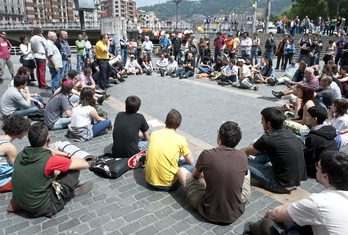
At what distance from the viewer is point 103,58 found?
31.3 ft

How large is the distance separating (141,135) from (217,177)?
2.19 meters

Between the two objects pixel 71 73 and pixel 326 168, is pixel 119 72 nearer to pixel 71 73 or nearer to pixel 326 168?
pixel 71 73

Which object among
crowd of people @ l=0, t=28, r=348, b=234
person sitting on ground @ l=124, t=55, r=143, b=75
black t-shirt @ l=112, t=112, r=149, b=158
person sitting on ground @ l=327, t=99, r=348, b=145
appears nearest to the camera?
crowd of people @ l=0, t=28, r=348, b=234

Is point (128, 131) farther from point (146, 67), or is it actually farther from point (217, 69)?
point (217, 69)

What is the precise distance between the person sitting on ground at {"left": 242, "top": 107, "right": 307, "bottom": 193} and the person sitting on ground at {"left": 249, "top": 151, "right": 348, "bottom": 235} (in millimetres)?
1185

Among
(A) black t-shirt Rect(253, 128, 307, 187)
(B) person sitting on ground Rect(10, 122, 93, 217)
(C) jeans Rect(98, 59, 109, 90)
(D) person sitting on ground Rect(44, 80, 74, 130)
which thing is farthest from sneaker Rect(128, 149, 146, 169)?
(C) jeans Rect(98, 59, 109, 90)

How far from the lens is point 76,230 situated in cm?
305

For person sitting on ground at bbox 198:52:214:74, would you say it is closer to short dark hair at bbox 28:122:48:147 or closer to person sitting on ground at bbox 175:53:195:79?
person sitting on ground at bbox 175:53:195:79

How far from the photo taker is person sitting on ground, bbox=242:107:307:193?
11.7ft

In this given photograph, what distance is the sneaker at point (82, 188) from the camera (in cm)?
377

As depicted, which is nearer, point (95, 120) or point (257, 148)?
point (257, 148)

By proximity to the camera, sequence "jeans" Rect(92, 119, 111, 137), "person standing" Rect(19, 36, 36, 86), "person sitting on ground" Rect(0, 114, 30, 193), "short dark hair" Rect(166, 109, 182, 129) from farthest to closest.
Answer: "person standing" Rect(19, 36, 36, 86) < "jeans" Rect(92, 119, 111, 137) < "short dark hair" Rect(166, 109, 182, 129) < "person sitting on ground" Rect(0, 114, 30, 193)

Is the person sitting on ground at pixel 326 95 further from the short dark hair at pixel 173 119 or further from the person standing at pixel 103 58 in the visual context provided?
the person standing at pixel 103 58

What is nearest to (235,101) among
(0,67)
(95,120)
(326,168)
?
(95,120)
